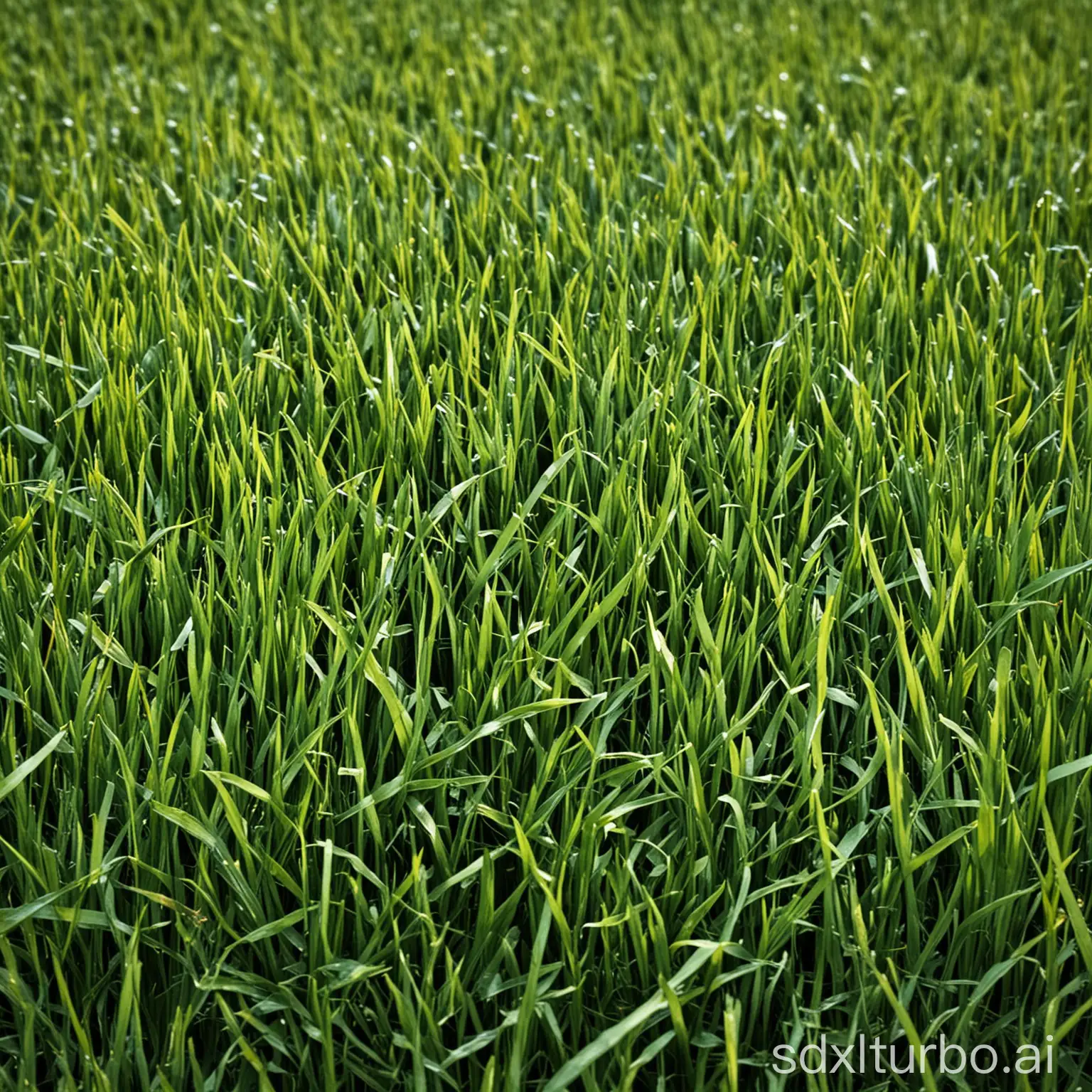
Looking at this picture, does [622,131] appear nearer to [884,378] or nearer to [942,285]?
[942,285]

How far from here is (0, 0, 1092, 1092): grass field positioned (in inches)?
37.4

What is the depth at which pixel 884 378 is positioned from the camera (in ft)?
5.53

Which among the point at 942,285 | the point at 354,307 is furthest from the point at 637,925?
the point at 942,285

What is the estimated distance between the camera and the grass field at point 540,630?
0.95m

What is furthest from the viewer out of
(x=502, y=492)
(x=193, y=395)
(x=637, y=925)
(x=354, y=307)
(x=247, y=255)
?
(x=247, y=255)

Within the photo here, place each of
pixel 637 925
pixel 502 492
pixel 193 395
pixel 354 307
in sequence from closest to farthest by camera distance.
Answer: pixel 637 925 < pixel 502 492 < pixel 193 395 < pixel 354 307

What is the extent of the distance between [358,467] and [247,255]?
73 centimetres

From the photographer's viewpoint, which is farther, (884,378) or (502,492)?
(884,378)

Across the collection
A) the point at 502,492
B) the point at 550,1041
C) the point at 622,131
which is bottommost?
the point at 550,1041

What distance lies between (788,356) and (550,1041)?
1075mm

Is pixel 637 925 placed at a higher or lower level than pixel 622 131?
lower

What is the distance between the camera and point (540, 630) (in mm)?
1225

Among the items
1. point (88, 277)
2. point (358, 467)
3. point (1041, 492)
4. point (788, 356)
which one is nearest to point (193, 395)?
point (358, 467)

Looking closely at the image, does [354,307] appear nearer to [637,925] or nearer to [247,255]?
[247,255]
